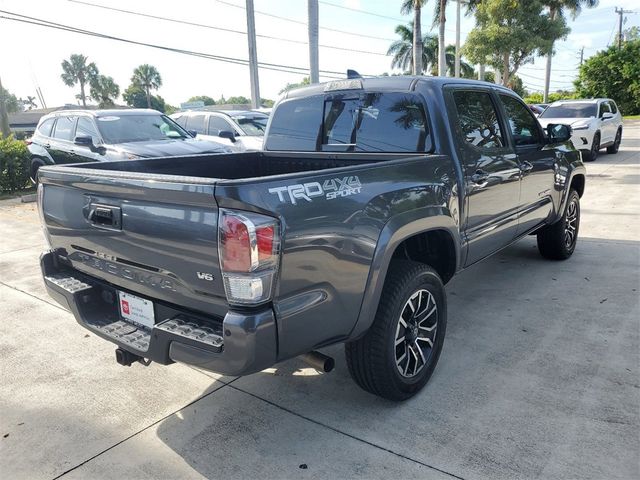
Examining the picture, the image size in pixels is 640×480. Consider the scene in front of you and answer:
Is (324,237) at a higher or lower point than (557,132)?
lower

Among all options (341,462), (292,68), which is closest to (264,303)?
(341,462)

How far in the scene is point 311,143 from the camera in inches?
159

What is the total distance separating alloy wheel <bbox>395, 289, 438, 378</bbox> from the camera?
302cm

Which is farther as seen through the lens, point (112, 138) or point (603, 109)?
point (603, 109)

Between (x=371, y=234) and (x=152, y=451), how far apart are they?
1.62m

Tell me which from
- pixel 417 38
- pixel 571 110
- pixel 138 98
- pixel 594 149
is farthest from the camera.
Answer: pixel 138 98

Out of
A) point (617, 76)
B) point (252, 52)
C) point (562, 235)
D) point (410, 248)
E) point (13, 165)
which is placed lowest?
point (562, 235)

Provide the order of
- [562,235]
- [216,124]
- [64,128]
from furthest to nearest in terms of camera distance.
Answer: [216,124]
[64,128]
[562,235]

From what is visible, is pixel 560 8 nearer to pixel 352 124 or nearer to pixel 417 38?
pixel 417 38

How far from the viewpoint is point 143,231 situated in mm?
2438

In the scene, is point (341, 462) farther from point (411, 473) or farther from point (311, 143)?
point (311, 143)

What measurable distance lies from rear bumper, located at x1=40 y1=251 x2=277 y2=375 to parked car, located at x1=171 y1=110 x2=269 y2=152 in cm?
747

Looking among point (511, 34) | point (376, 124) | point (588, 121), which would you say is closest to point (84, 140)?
point (376, 124)

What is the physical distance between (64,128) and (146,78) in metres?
85.4
